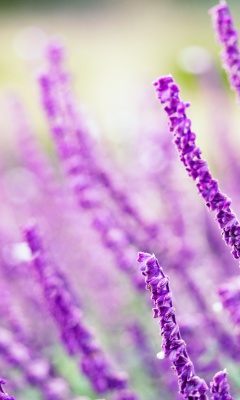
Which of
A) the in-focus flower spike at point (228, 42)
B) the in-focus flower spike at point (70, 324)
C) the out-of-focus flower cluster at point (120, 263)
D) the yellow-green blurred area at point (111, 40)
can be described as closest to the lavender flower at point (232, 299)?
the out-of-focus flower cluster at point (120, 263)

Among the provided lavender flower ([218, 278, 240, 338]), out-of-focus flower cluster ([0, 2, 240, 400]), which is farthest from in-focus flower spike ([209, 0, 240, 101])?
lavender flower ([218, 278, 240, 338])

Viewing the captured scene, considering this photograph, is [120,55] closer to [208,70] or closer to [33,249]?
[208,70]

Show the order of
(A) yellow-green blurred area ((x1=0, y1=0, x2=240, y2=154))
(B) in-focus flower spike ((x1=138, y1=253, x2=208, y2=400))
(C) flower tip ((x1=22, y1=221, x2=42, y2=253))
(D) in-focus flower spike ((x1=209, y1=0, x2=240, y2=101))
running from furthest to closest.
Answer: (A) yellow-green blurred area ((x1=0, y1=0, x2=240, y2=154)), (C) flower tip ((x1=22, y1=221, x2=42, y2=253)), (D) in-focus flower spike ((x1=209, y1=0, x2=240, y2=101)), (B) in-focus flower spike ((x1=138, y1=253, x2=208, y2=400))

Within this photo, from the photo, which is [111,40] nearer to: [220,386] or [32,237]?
[32,237]

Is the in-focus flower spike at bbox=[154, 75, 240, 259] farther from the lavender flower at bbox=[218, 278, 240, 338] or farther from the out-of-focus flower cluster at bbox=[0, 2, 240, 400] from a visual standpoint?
the lavender flower at bbox=[218, 278, 240, 338]

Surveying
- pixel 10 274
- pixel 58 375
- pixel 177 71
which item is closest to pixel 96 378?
pixel 58 375

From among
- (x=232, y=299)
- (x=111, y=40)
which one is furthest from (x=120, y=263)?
(x=111, y=40)
